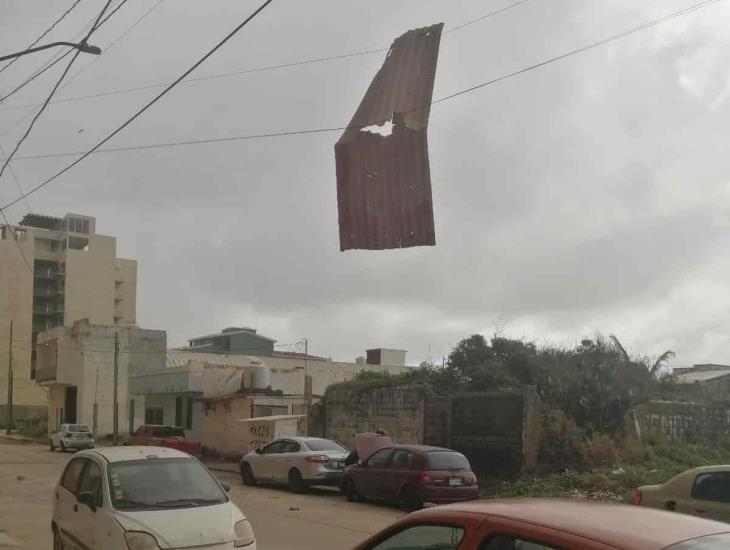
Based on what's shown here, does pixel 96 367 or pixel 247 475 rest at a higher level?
pixel 96 367

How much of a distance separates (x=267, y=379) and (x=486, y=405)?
15.5 metres

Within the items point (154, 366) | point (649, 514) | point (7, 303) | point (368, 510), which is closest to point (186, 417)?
point (154, 366)

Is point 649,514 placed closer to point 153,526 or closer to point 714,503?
point 153,526

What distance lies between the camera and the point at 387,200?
1062cm

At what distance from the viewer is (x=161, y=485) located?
8.98 m

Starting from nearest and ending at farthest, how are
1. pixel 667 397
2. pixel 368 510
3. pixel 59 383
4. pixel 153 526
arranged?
pixel 153 526
pixel 368 510
pixel 667 397
pixel 59 383

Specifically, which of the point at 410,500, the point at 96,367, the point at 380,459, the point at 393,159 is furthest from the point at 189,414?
the point at 393,159

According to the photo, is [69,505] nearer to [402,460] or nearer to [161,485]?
[161,485]

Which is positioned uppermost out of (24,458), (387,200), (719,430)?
(387,200)

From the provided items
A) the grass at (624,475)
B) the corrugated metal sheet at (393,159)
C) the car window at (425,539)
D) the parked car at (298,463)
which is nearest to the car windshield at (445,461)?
the grass at (624,475)

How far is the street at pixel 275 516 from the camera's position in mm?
12531

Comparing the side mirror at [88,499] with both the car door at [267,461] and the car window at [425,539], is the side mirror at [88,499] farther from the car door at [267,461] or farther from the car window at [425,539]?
the car door at [267,461]

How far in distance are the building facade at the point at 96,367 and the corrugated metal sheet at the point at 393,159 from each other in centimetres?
4501

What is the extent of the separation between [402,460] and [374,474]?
0.92 metres
